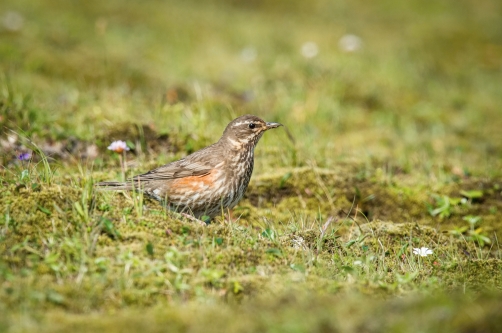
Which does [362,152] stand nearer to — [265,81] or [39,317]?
[265,81]

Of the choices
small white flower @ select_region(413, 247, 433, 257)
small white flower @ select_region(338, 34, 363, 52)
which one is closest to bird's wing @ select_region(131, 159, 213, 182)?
small white flower @ select_region(413, 247, 433, 257)

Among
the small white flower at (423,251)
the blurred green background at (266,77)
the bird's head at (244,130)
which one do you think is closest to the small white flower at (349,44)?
the blurred green background at (266,77)

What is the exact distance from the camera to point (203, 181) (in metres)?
6.85

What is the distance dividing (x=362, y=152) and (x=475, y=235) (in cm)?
268

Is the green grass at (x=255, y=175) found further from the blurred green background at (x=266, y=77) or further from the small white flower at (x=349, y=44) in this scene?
the small white flower at (x=349, y=44)

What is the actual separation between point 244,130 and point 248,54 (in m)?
7.13

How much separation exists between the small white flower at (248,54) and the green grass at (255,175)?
12 centimetres

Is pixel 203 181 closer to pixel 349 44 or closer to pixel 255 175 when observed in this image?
pixel 255 175

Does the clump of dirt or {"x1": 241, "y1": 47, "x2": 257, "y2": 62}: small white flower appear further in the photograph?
{"x1": 241, "y1": 47, "x2": 257, "y2": 62}: small white flower

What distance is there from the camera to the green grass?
4.21 metres

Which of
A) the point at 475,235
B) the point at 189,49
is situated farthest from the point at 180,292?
the point at 189,49

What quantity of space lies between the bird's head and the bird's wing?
486 mm

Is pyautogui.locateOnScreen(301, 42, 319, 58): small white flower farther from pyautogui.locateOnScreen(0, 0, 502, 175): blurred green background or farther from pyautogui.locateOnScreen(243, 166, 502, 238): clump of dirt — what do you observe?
pyautogui.locateOnScreen(243, 166, 502, 238): clump of dirt

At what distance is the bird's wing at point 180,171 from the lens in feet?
22.7
